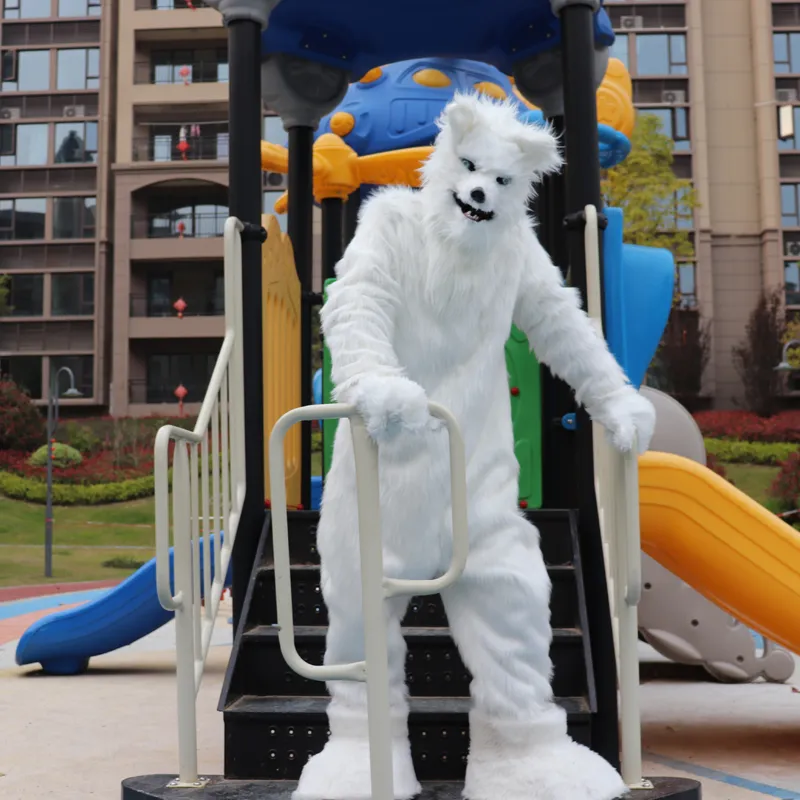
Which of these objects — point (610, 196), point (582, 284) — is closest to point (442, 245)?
point (582, 284)

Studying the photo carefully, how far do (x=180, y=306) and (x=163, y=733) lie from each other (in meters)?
27.3

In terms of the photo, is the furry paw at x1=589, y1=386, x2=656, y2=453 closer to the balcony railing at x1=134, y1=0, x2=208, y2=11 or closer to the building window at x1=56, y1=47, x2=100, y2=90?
the balcony railing at x1=134, y1=0, x2=208, y2=11

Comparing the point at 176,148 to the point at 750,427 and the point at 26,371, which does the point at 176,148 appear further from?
the point at 750,427

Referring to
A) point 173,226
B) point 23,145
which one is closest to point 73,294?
point 173,226

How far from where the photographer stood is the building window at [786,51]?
3356cm

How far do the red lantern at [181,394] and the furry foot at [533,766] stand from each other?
27439 millimetres

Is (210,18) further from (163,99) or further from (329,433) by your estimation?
(329,433)

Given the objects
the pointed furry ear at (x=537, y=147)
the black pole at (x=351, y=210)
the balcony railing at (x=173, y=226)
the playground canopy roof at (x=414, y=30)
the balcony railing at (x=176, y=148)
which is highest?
the balcony railing at (x=176, y=148)

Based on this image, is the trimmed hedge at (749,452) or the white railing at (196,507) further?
the trimmed hedge at (749,452)

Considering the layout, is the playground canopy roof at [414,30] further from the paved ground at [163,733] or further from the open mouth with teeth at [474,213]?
the paved ground at [163,733]

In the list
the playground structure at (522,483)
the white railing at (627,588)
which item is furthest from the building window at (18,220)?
the white railing at (627,588)

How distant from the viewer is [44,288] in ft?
112

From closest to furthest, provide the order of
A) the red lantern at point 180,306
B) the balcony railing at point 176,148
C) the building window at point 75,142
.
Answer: the red lantern at point 180,306
the balcony railing at point 176,148
the building window at point 75,142

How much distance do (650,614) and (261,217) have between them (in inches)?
145
